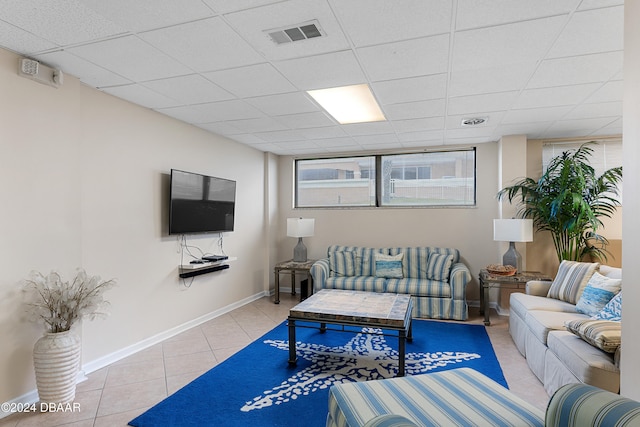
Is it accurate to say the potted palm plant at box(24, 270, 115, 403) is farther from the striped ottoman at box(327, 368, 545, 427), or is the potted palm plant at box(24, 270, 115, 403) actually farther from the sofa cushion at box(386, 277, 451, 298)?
the sofa cushion at box(386, 277, 451, 298)

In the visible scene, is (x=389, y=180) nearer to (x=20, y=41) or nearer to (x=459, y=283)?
(x=459, y=283)

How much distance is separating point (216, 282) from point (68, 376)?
7.53 feet

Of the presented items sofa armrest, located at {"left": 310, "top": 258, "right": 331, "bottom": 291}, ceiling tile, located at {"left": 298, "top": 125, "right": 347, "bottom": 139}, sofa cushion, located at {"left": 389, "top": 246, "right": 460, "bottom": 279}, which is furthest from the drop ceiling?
sofa armrest, located at {"left": 310, "top": 258, "right": 331, "bottom": 291}

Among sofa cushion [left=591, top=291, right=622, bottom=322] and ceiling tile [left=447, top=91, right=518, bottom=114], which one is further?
ceiling tile [left=447, top=91, right=518, bottom=114]

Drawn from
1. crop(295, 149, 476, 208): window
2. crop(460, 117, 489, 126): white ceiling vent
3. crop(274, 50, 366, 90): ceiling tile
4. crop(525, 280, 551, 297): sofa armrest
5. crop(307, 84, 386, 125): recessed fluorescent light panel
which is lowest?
crop(525, 280, 551, 297): sofa armrest

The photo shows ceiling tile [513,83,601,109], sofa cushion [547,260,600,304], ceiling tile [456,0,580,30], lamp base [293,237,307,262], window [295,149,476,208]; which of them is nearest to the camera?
ceiling tile [456,0,580,30]

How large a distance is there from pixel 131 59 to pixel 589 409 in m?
3.16

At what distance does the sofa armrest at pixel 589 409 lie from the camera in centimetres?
109

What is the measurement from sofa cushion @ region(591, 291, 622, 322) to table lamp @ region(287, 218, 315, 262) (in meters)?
3.86

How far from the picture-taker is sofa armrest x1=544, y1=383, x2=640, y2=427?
3.57 ft

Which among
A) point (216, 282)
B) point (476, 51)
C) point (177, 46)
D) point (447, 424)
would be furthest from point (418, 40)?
point (216, 282)

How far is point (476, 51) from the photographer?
2.38 meters

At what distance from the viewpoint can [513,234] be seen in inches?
174

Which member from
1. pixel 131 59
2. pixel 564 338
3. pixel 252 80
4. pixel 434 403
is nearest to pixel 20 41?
pixel 131 59
